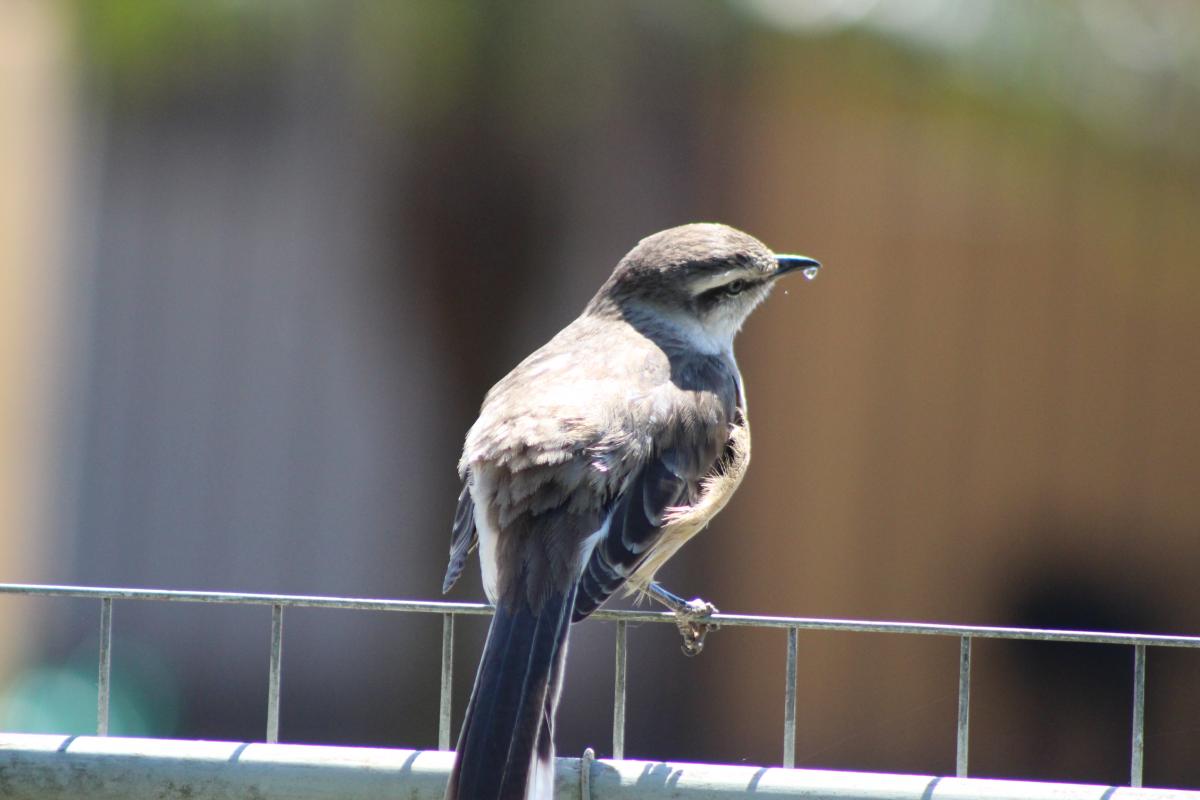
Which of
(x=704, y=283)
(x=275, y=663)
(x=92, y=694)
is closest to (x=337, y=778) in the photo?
(x=275, y=663)

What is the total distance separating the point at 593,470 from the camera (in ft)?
8.29

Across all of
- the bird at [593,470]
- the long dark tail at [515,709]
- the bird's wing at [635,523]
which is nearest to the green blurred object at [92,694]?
the bird at [593,470]

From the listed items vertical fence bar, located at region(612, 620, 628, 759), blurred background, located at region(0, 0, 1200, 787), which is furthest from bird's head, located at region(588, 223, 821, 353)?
blurred background, located at region(0, 0, 1200, 787)

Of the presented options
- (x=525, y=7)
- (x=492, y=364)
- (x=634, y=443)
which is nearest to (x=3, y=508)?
(x=492, y=364)

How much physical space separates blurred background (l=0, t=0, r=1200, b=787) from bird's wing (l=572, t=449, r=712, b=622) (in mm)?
3234

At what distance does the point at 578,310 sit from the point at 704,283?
3.18 meters

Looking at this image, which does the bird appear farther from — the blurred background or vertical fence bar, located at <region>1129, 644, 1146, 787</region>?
the blurred background

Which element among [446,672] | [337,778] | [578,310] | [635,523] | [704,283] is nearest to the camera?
[337,778]

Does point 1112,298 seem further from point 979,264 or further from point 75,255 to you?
point 75,255

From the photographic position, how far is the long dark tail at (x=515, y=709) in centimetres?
163

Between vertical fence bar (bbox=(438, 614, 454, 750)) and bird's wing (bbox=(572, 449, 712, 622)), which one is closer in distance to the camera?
vertical fence bar (bbox=(438, 614, 454, 750))

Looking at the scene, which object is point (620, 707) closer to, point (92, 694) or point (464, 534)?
point (464, 534)

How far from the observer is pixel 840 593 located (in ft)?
20.3

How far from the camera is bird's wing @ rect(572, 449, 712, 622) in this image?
2.33m
